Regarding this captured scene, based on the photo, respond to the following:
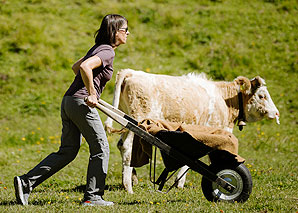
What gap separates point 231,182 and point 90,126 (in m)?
1.89

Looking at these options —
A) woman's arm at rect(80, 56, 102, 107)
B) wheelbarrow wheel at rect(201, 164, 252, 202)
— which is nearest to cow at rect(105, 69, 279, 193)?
wheelbarrow wheel at rect(201, 164, 252, 202)

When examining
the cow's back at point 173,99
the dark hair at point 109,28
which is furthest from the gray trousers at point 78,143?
the cow's back at point 173,99

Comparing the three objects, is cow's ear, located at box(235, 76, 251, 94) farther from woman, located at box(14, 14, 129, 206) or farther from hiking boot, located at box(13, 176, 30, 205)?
hiking boot, located at box(13, 176, 30, 205)

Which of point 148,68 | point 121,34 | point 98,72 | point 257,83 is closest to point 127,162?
point 98,72

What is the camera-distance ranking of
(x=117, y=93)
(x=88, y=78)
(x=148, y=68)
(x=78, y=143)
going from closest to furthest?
(x=88, y=78)
(x=78, y=143)
(x=117, y=93)
(x=148, y=68)

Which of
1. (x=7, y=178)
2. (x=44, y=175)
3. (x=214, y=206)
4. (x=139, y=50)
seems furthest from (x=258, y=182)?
(x=139, y=50)

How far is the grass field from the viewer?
226 inches

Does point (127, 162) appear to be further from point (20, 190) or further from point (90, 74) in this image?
point (90, 74)

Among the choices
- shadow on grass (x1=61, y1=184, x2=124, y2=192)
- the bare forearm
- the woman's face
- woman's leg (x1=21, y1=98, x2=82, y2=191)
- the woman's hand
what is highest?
the woman's face

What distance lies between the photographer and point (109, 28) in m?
4.78

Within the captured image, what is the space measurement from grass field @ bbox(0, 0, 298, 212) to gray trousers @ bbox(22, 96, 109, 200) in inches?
13.4

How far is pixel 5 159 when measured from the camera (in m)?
8.50

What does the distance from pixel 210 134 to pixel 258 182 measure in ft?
8.64

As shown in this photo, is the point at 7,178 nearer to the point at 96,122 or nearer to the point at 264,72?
the point at 96,122
